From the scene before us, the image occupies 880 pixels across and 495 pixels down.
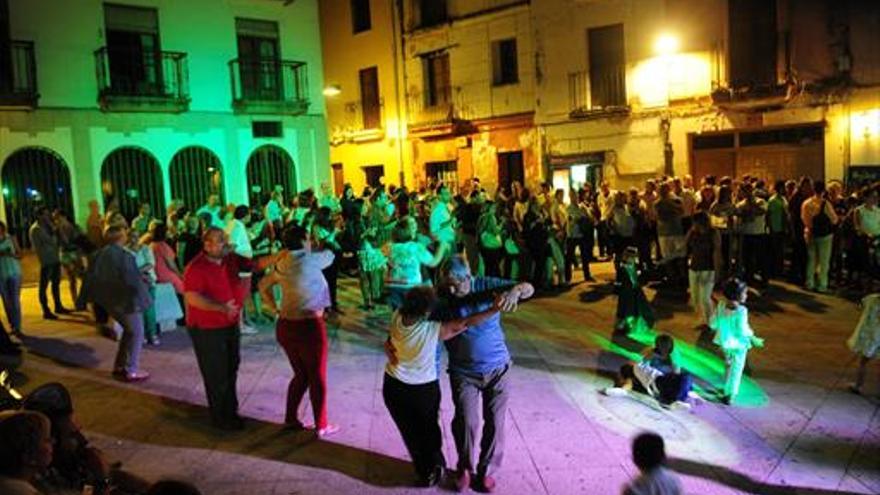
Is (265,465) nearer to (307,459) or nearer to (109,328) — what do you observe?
(307,459)

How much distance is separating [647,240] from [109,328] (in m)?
8.83

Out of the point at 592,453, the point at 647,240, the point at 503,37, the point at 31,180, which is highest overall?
the point at 503,37

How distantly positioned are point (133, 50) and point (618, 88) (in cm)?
1285

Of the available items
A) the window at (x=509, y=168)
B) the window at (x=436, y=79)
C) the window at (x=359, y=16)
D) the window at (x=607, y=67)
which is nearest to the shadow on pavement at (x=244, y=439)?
the window at (x=607, y=67)

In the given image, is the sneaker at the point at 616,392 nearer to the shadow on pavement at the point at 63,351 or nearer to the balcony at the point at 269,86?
the shadow on pavement at the point at 63,351

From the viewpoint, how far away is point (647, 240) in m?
13.3

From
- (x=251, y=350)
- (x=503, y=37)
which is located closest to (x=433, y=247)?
(x=251, y=350)

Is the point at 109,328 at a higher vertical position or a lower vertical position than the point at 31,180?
lower

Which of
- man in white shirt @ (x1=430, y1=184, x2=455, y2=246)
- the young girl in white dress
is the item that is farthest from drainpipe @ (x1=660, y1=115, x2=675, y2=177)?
the young girl in white dress

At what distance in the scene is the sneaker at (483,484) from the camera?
526 centimetres

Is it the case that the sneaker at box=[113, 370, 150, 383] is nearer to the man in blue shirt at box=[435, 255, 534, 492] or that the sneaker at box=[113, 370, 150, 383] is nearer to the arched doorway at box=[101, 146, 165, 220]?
the man in blue shirt at box=[435, 255, 534, 492]

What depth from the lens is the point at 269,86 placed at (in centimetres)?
2216

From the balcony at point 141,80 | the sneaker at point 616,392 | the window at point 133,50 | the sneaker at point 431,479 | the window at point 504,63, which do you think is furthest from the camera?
the window at point 504,63

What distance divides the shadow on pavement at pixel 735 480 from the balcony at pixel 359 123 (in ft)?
75.4
